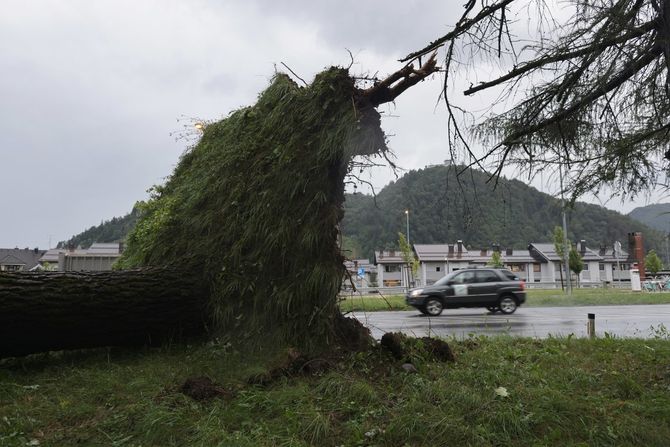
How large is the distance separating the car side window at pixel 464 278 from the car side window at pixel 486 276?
208mm

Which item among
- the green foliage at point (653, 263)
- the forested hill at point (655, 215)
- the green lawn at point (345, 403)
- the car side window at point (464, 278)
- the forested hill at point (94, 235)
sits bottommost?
the green lawn at point (345, 403)

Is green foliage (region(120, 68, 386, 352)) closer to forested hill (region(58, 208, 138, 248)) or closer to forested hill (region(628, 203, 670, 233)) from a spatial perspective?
forested hill (region(628, 203, 670, 233))

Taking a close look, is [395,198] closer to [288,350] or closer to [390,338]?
[390,338]

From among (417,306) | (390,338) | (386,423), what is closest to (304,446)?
(386,423)

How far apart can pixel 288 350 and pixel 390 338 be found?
1057 mm

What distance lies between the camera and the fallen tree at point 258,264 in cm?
502

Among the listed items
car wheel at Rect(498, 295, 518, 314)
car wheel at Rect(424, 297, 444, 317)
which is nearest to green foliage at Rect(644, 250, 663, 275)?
car wheel at Rect(498, 295, 518, 314)

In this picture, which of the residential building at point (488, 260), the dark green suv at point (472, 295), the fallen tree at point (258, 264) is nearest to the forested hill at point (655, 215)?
the fallen tree at point (258, 264)

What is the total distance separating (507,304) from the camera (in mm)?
15328

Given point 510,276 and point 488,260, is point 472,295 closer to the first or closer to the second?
point 510,276

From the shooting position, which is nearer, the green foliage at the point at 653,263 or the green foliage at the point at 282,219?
the green foliage at the point at 282,219

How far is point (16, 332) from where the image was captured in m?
4.78

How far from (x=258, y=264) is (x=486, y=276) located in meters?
A: 11.5

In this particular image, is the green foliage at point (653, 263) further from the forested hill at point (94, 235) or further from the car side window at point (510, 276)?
the forested hill at point (94, 235)
